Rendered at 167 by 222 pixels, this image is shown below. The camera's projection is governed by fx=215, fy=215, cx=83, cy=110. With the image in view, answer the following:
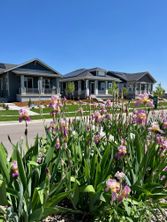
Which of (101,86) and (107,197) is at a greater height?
(101,86)

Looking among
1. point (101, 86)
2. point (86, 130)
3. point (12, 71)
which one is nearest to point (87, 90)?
point (101, 86)

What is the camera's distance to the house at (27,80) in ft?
93.8

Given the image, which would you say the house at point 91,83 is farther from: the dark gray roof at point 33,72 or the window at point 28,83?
the window at point 28,83

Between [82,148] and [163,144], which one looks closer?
[163,144]

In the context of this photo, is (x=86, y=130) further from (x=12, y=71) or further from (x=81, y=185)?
(x=12, y=71)

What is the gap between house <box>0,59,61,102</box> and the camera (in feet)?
93.8

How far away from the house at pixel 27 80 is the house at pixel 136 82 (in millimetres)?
19047

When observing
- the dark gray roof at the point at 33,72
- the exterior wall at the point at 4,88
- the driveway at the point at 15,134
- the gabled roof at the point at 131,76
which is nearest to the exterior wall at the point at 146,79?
the gabled roof at the point at 131,76

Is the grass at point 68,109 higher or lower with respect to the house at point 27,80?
lower

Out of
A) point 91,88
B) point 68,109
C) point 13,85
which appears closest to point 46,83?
point 13,85

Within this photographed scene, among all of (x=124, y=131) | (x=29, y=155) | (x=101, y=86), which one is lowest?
(x=29, y=155)

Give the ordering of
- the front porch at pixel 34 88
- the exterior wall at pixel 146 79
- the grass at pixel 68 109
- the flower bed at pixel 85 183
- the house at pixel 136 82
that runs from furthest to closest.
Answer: the exterior wall at pixel 146 79
the house at pixel 136 82
the front porch at pixel 34 88
the grass at pixel 68 109
the flower bed at pixel 85 183

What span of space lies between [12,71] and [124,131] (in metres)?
27.2

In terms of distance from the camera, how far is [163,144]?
9.53 feet
